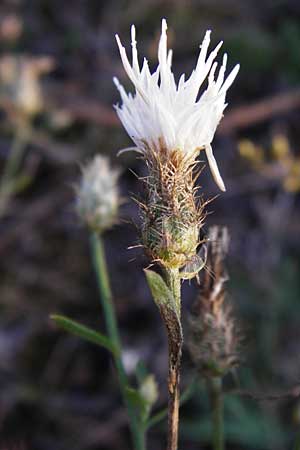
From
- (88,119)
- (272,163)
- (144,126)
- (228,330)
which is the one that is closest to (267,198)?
(272,163)

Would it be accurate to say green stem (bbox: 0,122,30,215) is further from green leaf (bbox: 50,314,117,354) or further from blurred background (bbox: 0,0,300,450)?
green leaf (bbox: 50,314,117,354)

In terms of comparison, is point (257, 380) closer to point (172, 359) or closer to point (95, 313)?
point (95, 313)

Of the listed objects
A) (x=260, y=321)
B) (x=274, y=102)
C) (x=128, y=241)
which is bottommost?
(x=260, y=321)

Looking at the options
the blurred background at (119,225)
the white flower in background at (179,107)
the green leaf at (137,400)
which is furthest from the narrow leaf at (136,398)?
the blurred background at (119,225)

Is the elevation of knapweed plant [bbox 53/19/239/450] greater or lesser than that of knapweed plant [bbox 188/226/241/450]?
greater

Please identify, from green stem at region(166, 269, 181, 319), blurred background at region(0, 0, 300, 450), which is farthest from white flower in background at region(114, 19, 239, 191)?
blurred background at region(0, 0, 300, 450)
